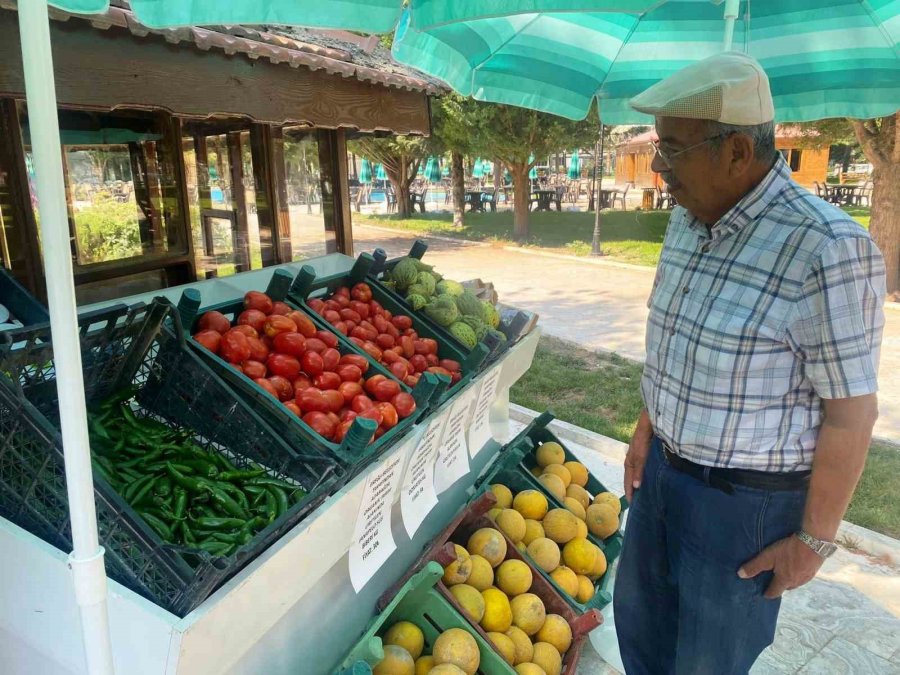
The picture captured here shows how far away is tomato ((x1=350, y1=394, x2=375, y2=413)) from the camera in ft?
7.07

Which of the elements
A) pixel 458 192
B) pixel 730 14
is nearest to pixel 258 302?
pixel 730 14

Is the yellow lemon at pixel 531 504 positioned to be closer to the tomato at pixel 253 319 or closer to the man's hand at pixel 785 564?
the man's hand at pixel 785 564

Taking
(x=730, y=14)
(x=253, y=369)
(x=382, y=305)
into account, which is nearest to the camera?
(x=253, y=369)

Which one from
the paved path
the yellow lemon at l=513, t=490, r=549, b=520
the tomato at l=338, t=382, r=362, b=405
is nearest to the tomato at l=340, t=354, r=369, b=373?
the tomato at l=338, t=382, r=362, b=405

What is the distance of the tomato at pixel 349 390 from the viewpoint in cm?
223

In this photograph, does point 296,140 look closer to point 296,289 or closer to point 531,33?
point 531,33

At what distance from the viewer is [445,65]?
10.0ft

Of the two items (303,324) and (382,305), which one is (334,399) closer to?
(303,324)

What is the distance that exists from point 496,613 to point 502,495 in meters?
0.61

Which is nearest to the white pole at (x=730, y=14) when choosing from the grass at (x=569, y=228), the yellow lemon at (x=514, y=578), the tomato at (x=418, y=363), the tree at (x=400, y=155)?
the tomato at (x=418, y=363)

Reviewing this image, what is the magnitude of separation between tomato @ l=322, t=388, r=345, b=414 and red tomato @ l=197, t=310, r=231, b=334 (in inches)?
17.5

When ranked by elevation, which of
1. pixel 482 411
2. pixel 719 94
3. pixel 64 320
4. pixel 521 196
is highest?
pixel 521 196

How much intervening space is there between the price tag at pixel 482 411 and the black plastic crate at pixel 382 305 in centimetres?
9

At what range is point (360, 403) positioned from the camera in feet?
7.13
